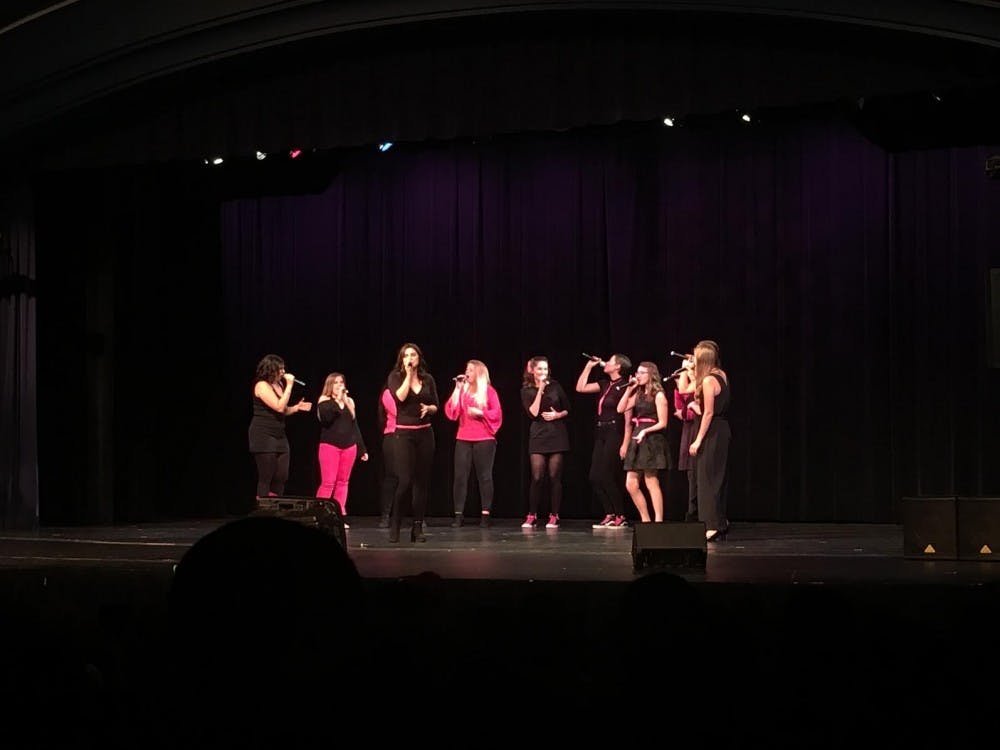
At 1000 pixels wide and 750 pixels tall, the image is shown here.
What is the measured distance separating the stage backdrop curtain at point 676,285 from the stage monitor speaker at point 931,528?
407 centimetres

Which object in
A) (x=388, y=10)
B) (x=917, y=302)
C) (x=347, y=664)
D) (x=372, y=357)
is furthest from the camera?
(x=372, y=357)

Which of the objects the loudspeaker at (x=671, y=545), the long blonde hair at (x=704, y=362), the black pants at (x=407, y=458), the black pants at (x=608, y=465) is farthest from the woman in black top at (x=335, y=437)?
the loudspeaker at (x=671, y=545)

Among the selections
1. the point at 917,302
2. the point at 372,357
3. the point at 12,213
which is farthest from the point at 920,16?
the point at 12,213

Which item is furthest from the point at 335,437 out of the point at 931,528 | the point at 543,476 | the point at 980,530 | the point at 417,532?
the point at 980,530

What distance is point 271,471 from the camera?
11.2 m

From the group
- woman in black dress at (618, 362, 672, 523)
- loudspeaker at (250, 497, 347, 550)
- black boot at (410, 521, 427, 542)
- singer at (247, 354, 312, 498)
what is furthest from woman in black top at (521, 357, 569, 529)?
loudspeaker at (250, 497, 347, 550)

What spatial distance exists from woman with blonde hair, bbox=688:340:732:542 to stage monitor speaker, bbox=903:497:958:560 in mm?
1863

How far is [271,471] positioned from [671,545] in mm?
4893

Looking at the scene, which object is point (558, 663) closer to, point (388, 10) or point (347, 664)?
point (347, 664)

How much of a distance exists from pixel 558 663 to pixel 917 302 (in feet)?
36.0

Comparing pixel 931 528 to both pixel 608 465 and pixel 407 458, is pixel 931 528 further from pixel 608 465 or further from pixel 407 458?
pixel 608 465

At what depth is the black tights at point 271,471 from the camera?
36.4ft

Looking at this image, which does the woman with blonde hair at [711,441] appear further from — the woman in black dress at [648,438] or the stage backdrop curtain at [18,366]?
the stage backdrop curtain at [18,366]

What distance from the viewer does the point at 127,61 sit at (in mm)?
11164
